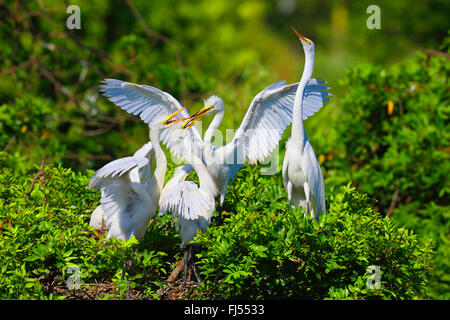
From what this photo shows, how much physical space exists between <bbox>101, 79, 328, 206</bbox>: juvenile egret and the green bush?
0.64 meters

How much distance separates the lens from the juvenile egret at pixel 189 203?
431 cm

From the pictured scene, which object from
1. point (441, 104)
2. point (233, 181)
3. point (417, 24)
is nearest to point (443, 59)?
point (441, 104)

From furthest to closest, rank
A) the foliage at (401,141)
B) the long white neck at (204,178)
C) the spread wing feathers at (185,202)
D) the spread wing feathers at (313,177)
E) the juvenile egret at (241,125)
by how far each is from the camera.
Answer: the foliage at (401,141) → the juvenile egret at (241,125) → the long white neck at (204,178) → the spread wing feathers at (313,177) → the spread wing feathers at (185,202)

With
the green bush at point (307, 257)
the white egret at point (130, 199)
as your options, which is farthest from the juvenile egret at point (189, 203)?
the green bush at point (307, 257)

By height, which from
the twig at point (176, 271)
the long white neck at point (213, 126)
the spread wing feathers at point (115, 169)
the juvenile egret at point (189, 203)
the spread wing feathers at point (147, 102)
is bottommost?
the twig at point (176, 271)

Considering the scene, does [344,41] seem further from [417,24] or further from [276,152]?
[276,152]

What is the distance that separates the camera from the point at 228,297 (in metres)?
4.25

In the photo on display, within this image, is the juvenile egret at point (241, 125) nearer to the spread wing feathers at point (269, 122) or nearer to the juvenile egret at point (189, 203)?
the spread wing feathers at point (269, 122)

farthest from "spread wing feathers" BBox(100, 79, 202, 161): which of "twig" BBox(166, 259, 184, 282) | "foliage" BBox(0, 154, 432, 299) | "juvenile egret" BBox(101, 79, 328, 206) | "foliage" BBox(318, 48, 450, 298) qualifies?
"foliage" BBox(318, 48, 450, 298)

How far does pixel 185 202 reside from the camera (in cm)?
430

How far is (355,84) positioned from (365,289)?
4151mm

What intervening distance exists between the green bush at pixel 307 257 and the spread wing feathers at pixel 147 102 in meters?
1.06

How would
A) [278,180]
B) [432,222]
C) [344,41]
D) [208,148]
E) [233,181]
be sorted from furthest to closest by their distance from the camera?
[344,41] → [432,222] → [278,180] → [233,181] → [208,148]

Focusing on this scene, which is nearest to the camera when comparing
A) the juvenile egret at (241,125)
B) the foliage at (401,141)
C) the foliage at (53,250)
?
the foliage at (53,250)
